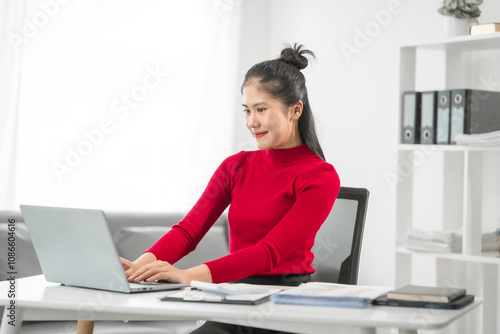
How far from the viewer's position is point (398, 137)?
2.92 m

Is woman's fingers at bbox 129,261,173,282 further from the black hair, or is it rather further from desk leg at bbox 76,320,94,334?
the black hair

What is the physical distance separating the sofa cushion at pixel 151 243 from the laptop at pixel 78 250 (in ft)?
5.16

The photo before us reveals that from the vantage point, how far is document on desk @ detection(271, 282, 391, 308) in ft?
4.21

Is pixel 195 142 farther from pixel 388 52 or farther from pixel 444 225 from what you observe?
pixel 444 225

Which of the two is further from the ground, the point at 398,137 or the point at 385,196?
the point at 398,137

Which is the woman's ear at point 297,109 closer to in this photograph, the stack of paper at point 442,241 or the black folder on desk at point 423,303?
the black folder on desk at point 423,303

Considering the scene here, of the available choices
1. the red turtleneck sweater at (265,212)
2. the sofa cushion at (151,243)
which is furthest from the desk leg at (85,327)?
the sofa cushion at (151,243)

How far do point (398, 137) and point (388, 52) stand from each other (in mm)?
721

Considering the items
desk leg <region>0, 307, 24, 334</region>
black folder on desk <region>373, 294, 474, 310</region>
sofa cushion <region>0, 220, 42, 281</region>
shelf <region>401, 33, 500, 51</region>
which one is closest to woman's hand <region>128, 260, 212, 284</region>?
desk leg <region>0, 307, 24, 334</region>

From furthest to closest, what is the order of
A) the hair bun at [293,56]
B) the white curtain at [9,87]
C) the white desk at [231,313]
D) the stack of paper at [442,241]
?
1. the white curtain at [9,87]
2. the stack of paper at [442,241]
3. the hair bun at [293,56]
4. the white desk at [231,313]

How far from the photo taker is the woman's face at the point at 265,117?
1858 mm

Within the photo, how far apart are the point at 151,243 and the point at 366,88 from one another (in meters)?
1.41

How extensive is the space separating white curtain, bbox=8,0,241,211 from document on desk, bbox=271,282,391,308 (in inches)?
89.4

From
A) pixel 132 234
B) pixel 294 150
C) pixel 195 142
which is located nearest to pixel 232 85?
pixel 195 142
